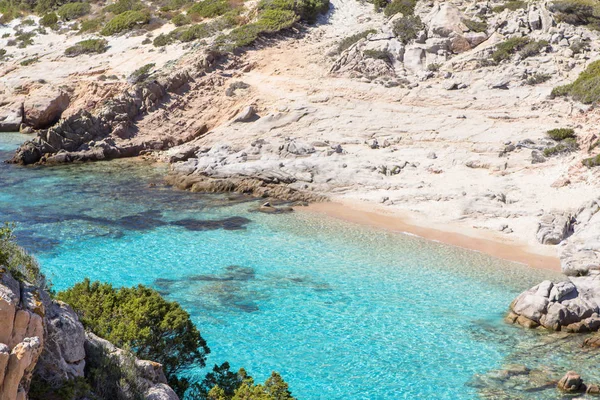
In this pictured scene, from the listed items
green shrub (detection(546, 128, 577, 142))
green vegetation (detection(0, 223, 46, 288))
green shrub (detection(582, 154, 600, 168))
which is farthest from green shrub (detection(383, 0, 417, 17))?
green vegetation (detection(0, 223, 46, 288))

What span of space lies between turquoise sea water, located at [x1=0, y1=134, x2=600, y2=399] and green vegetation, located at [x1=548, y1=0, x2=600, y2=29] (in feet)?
70.9

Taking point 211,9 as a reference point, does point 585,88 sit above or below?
below

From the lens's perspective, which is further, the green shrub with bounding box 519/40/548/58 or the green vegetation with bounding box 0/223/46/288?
the green shrub with bounding box 519/40/548/58

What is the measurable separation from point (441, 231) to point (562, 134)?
8535 millimetres

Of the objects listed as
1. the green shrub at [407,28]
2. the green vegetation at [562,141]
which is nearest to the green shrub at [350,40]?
the green shrub at [407,28]

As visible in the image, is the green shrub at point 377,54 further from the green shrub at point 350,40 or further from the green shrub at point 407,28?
the green shrub at point 350,40

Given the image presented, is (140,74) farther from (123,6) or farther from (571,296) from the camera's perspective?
(571,296)

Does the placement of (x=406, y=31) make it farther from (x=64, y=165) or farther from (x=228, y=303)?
(x=228, y=303)

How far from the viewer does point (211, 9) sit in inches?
1954

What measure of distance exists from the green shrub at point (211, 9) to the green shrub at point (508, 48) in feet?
67.9

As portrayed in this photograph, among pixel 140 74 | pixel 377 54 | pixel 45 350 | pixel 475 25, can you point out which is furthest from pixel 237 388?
pixel 140 74

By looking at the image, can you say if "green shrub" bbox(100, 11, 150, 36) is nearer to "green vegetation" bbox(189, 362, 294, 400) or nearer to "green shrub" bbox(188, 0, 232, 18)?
"green shrub" bbox(188, 0, 232, 18)

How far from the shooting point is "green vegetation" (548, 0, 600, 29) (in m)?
38.5

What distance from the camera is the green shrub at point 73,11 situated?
5762cm
